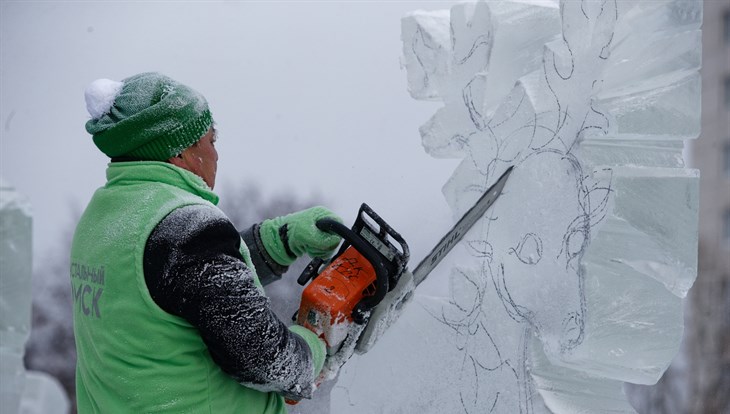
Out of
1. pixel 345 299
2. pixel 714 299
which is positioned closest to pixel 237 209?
pixel 345 299

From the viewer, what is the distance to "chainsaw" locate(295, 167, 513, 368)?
1.40m

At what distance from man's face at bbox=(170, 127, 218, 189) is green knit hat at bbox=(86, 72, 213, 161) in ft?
0.05

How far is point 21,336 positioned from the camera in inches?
119

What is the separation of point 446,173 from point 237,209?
2.95 feet

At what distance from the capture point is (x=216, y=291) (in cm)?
118

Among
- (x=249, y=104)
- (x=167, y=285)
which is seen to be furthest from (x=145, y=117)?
(x=249, y=104)

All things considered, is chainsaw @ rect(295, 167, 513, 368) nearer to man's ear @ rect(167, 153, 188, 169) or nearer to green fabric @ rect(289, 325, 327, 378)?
green fabric @ rect(289, 325, 327, 378)

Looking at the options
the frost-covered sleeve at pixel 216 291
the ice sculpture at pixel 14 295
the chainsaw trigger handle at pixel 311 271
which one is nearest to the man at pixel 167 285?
the frost-covered sleeve at pixel 216 291

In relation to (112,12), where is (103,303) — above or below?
below

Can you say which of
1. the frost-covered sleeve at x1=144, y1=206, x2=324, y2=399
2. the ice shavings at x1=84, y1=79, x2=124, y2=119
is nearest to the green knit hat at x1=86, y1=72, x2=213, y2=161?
the ice shavings at x1=84, y1=79, x2=124, y2=119

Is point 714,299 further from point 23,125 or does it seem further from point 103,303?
point 103,303

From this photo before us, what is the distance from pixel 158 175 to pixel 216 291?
0.83 ft

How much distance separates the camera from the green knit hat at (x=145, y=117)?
1.28 m

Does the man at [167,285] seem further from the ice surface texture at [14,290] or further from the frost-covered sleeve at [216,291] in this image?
the ice surface texture at [14,290]
